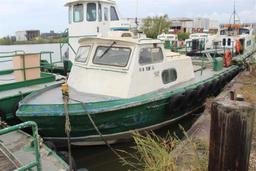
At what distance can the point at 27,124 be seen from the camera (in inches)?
130

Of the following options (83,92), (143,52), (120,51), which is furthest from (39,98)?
(143,52)

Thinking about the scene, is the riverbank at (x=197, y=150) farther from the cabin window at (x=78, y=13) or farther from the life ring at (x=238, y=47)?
the life ring at (x=238, y=47)

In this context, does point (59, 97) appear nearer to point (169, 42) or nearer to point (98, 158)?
point (98, 158)

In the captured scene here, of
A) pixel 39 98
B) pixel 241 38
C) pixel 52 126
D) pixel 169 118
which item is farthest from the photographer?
pixel 241 38

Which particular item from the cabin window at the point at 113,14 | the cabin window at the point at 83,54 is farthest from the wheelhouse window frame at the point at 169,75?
the cabin window at the point at 113,14

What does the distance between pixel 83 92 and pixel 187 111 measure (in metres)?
3.26

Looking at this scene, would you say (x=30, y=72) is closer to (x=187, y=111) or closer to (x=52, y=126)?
(x=52, y=126)

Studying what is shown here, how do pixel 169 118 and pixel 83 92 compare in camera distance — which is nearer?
pixel 83 92

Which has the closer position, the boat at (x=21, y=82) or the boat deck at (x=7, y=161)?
the boat deck at (x=7, y=161)

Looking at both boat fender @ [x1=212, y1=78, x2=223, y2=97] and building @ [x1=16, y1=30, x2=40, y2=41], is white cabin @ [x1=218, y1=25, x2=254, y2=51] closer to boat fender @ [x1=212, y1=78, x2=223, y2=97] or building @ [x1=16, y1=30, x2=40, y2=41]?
boat fender @ [x1=212, y1=78, x2=223, y2=97]

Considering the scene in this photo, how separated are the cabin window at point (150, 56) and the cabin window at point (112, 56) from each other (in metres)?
0.34

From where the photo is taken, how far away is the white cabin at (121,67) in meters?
6.96

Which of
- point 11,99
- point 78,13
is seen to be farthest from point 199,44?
point 11,99

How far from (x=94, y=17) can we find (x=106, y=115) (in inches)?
257
